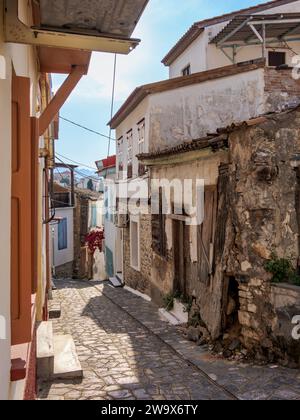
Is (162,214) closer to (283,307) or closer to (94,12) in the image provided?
(283,307)

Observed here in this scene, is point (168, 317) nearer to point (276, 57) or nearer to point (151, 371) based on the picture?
point (151, 371)

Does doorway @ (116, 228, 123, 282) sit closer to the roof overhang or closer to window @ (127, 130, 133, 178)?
window @ (127, 130, 133, 178)

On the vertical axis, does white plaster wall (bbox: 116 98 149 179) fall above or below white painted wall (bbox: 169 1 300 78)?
below

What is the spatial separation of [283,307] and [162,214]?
5263 millimetres

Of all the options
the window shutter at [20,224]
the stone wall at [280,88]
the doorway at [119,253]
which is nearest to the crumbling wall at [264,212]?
the window shutter at [20,224]

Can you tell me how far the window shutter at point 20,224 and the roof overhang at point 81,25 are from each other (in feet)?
1.55

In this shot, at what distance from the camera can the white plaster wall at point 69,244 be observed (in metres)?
26.7

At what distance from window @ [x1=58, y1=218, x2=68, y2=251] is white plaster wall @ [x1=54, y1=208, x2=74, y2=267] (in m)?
0.27

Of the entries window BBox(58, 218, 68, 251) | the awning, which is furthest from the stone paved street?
window BBox(58, 218, 68, 251)

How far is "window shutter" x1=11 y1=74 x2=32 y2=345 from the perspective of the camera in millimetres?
2537
